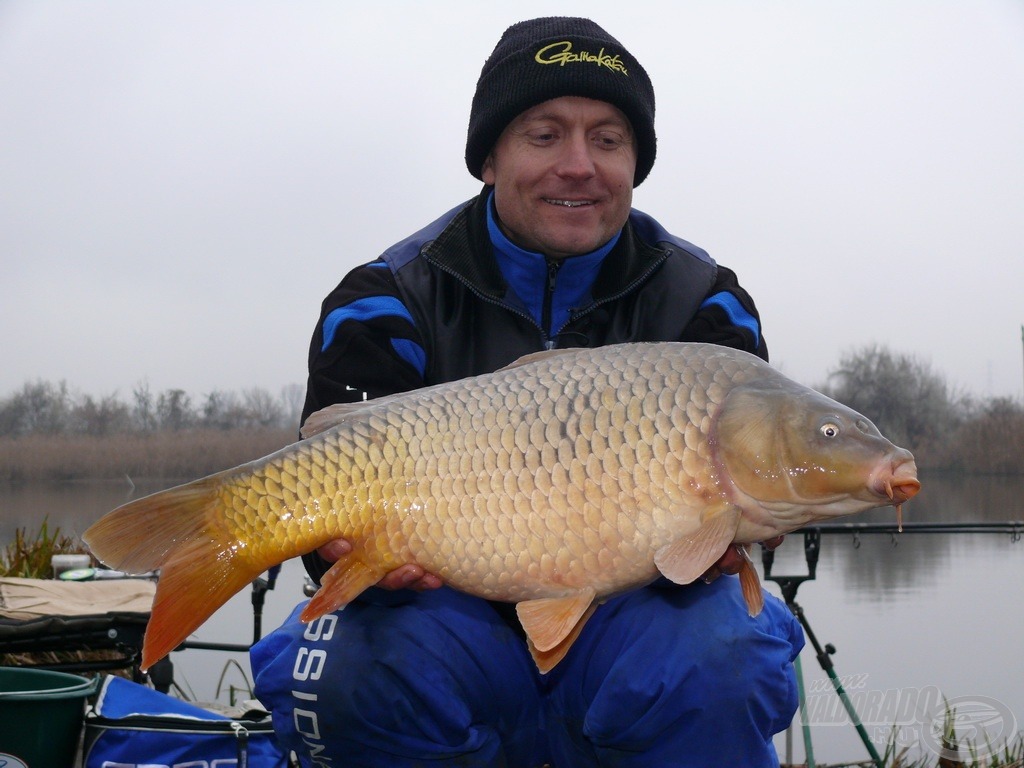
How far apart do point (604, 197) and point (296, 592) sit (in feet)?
16.5

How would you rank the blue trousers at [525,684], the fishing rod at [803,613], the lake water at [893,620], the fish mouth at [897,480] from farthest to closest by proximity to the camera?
the lake water at [893,620] → the fishing rod at [803,613] → the blue trousers at [525,684] → the fish mouth at [897,480]

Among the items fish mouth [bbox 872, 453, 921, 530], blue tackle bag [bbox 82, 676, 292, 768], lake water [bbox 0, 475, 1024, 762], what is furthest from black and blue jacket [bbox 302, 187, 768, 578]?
lake water [bbox 0, 475, 1024, 762]

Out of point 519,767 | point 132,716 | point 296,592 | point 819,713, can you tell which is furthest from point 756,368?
point 296,592

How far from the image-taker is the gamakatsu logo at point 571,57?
1736 mm

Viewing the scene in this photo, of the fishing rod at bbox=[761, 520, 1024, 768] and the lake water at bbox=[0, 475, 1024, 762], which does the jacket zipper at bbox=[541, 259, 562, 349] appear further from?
the lake water at bbox=[0, 475, 1024, 762]

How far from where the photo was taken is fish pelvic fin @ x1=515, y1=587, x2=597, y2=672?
118 cm

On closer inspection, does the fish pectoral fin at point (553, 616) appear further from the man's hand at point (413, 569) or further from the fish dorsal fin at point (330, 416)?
the fish dorsal fin at point (330, 416)

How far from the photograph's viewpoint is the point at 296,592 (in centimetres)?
616

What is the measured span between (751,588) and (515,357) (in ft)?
1.97

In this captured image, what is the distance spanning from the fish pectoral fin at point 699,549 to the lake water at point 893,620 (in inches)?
62.3

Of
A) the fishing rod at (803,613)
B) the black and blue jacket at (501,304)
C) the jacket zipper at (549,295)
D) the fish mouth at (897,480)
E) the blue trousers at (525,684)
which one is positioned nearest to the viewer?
the fish mouth at (897,480)

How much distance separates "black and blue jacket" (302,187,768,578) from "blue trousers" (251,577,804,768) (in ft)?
1.38

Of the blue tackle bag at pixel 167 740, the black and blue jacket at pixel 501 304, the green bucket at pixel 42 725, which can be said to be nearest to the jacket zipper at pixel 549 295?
the black and blue jacket at pixel 501 304

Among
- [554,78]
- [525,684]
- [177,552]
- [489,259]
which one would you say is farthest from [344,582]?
[554,78]
